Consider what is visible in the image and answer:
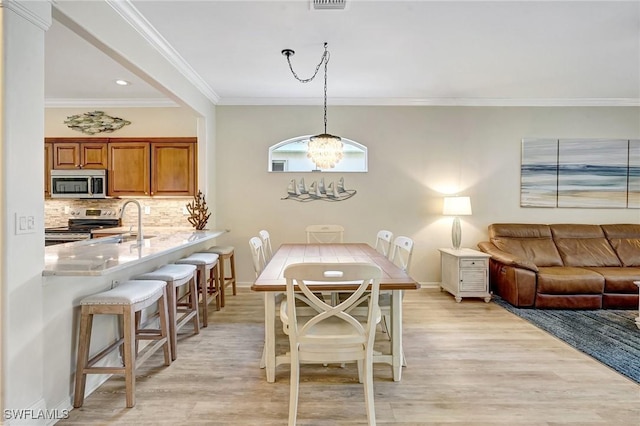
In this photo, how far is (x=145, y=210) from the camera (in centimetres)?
492

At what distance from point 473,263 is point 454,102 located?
89.3 inches

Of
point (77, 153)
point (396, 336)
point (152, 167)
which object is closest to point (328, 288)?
point (396, 336)

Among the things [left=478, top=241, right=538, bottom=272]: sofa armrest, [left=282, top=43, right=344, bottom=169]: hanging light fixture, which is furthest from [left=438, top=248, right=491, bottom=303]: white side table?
[left=282, top=43, right=344, bottom=169]: hanging light fixture

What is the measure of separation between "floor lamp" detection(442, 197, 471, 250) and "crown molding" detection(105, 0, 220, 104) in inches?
137

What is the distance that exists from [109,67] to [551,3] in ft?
13.5

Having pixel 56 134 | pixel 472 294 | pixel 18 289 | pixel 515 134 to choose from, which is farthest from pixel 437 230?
pixel 56 134

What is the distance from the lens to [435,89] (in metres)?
4.37

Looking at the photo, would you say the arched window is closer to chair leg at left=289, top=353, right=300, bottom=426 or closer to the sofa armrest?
the sofa armrest

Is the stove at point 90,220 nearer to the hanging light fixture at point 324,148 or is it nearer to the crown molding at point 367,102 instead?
the crown molding at point 367,102

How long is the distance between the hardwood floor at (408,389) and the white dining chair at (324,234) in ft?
4.98

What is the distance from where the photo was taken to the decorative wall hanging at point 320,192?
15.9ft

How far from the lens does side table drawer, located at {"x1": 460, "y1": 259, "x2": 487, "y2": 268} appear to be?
4.21m

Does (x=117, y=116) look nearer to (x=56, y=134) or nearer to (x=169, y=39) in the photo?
(x=56, y=134)
